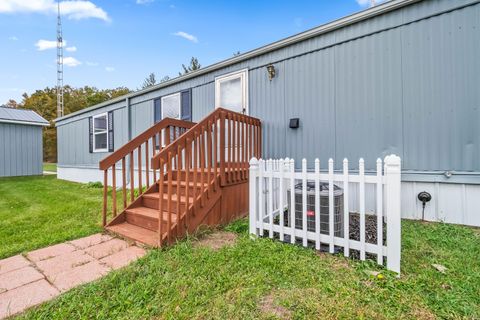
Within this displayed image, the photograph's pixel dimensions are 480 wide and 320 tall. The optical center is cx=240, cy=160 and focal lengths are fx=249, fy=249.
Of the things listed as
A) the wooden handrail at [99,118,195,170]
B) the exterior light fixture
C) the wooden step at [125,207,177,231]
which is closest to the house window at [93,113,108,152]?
the wooden handrail at [99,118,195,170]

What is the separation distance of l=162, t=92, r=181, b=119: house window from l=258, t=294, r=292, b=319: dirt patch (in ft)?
18.8

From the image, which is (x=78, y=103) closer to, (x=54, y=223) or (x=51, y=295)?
(x=54, y=223)

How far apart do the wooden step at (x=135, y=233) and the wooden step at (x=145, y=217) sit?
2.3 inches

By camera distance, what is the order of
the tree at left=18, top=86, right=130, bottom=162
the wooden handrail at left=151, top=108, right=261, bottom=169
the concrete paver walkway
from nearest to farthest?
1. the concrete paver walkway
2. the wooden handrail at left=151, top=108, right=261, bottom=169
3. the tree at left=18, top=86, right=130, bottom=162

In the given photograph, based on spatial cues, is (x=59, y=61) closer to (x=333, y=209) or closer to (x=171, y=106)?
(x=171, y=106)

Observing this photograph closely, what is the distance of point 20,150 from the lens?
11.3 metres

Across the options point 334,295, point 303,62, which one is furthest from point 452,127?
point 334,295

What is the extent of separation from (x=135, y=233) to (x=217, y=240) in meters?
1.06

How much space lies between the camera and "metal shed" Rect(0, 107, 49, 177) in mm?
10758

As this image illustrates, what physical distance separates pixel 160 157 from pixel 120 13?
9.11 m

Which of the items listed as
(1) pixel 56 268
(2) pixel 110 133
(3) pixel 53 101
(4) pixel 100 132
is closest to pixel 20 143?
(4) pixel 100 132

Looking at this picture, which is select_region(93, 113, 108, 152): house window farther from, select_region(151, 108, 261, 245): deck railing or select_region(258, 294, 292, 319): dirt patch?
select_region(258, 294, 292, 319): dirt patch

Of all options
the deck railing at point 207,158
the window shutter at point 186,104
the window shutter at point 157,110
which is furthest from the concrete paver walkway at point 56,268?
the window shutter at point 157,110

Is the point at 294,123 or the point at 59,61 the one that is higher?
the point at 59,61
